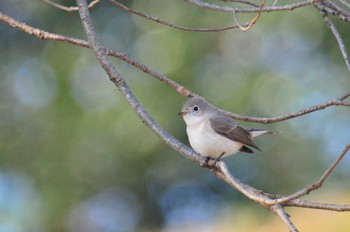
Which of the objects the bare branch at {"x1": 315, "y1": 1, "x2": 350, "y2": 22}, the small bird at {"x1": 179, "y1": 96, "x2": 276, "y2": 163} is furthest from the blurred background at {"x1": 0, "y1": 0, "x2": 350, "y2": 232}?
the bare branch at {"x1": 315, "y1": 1, "x2": 350, "y2": 22}

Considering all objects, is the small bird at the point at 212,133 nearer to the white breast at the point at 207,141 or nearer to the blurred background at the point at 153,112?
the white breast at the point at 207,141

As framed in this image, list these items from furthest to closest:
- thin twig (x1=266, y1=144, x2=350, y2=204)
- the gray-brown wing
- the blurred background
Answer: the blurred background → the gray-brown wing → thin twig (x1=266, y1=144, x2=350, y2=204)

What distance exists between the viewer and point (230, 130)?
4.06m

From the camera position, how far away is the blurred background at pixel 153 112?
21.8ft

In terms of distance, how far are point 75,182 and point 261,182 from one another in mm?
1740

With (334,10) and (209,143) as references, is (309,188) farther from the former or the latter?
(209,143)

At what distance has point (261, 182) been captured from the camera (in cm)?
737

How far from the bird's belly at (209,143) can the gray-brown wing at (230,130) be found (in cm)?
3

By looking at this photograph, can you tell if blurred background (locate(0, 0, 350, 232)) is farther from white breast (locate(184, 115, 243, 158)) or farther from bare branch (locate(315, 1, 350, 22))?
bare branch (locate(315, 1, 350, 22))

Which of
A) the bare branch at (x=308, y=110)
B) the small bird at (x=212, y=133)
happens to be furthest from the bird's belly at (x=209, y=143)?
the bare branch at (x=308, y=110)

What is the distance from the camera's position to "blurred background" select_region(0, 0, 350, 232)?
21.8 ft

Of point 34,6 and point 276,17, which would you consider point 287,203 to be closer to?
point 276,17

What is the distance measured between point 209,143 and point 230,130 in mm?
191

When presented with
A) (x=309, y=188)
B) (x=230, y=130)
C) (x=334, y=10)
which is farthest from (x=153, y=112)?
(x=309, y=188)
